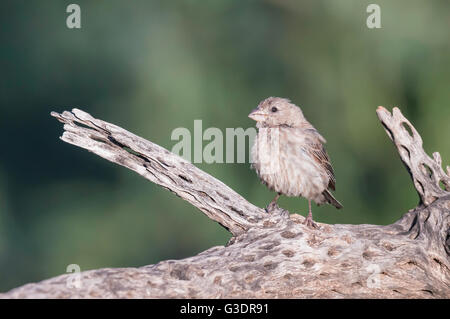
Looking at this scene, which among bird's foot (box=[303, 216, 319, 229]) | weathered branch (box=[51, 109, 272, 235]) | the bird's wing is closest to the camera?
weathered branch (box=[51, 109, 272, 235])

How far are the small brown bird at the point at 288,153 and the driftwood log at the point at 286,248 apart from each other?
53 cm

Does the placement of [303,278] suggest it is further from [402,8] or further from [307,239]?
[402,8]

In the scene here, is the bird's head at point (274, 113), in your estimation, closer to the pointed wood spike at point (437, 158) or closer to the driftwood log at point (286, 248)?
the driftwood log at point (286, 248)

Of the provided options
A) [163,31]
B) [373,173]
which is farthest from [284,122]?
[163,31]

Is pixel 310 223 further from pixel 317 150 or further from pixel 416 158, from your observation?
pixel 416 158

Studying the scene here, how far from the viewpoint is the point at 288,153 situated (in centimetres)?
589

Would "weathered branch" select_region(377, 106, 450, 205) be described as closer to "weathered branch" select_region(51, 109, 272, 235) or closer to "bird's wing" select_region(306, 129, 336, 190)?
"bird's wing" select_region(306, 129, 336, 190)

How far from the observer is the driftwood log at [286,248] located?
4.88 metres

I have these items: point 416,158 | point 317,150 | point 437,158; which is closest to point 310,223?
point 317,150

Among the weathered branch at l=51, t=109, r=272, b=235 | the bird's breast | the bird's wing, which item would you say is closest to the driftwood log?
the weathered branch at l=51, t=109, r=272, b=235

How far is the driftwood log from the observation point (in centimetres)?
488

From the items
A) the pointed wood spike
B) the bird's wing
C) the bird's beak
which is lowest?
the pointed wood spike

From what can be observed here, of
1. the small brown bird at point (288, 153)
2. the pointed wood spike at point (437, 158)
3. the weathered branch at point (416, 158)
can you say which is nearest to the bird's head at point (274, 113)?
the small brown bird at point (288, 153)

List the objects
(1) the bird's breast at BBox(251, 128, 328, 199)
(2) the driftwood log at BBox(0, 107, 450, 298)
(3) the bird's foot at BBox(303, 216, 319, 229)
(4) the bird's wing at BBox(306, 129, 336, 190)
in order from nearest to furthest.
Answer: (2) the driftwood log at BBox(0, 107, 450, 298), (3) the bird's foot at BBox(303, 216, 319, 229), (1) the bird's breast at BBox(251, 128, 328, 199), (4) the bird's wing at BBox(306, 129, 336, 190)
